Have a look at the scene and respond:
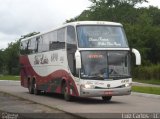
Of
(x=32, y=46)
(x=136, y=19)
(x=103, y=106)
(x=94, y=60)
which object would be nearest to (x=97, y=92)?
(x=103, y=106)

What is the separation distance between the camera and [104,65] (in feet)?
73.9

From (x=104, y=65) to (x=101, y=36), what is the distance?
1463 millimetres

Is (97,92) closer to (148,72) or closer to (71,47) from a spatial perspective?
(71,47)

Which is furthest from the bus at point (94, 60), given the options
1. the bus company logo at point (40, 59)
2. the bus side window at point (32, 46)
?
the bus side window at point (32, 46)

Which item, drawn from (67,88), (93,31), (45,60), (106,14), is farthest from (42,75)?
(106,14)

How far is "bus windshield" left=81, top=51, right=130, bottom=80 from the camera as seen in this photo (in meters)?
22.4

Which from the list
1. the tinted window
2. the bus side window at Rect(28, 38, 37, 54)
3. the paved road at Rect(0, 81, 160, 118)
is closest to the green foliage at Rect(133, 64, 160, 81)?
the tinted window

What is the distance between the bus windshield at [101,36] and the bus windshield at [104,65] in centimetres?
41

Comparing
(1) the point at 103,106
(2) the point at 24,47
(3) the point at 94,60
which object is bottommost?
(1) the point at 103,106

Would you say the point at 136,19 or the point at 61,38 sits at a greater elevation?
the point at 136,19

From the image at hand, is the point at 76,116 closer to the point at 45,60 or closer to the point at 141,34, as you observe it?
the point at 45,60

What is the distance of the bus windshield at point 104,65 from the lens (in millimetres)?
22375

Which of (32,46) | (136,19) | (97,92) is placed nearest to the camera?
(97,92)

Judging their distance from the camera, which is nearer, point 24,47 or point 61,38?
point 61,38
